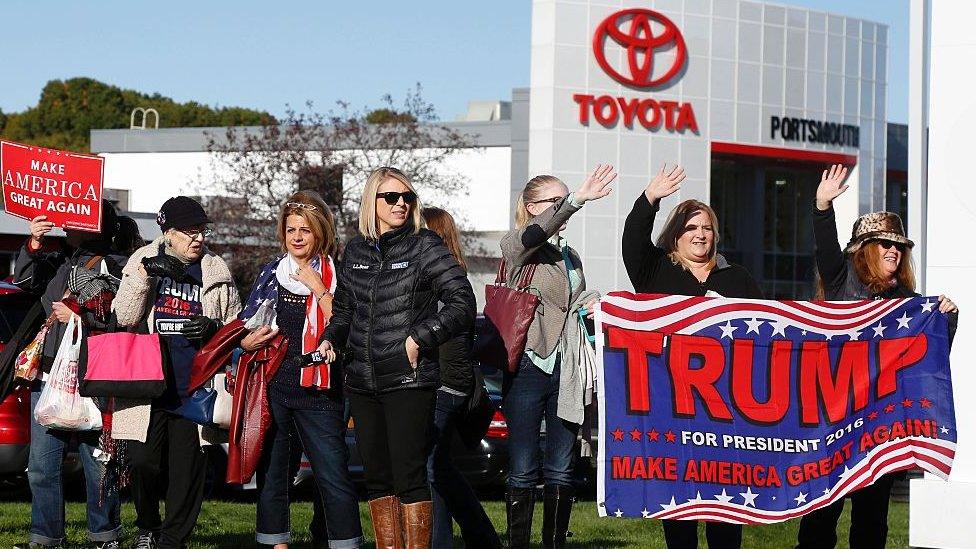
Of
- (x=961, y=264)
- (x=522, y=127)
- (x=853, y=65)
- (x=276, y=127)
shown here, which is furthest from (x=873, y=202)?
(x=961, y=264)

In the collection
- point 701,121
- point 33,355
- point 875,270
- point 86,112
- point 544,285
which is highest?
point 86,112

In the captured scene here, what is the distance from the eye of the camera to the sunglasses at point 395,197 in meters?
7.36

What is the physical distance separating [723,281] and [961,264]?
8.28ft

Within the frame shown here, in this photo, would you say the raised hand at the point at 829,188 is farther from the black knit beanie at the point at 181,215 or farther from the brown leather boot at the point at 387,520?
the black knit beanie at the point at 181,215

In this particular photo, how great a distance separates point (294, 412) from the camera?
7.95 m

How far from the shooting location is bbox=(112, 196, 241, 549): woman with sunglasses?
784 centimetres

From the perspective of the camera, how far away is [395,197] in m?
7.38

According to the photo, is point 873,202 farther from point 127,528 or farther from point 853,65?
point 127,528

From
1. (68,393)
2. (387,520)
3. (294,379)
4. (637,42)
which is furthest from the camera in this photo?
(637,42)

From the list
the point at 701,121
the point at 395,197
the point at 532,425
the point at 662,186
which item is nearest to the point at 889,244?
the point at 662,186

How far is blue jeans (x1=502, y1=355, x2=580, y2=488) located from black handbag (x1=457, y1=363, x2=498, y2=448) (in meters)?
0.20

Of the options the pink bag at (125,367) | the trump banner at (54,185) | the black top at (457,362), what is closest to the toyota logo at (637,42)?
the trump banner at (54,185)

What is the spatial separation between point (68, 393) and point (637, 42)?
1299 inches

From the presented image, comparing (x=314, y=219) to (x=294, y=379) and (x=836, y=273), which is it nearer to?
(x=294, y=379)
